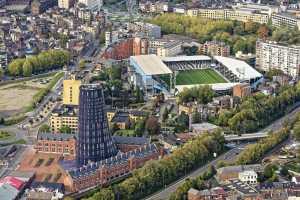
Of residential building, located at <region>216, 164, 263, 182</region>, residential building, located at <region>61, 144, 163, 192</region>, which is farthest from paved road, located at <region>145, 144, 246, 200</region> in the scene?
residential building, located at <region>61, 144, 163, 192</region>

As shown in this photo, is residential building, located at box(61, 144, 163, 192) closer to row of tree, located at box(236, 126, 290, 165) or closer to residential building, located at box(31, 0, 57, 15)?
row of tree, located at box(236, 126, 290, 165)

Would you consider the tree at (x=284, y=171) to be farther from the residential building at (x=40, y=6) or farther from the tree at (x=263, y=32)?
the residential building at (x=40, y=6)

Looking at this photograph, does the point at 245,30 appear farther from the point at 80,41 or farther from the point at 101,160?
the point at 101,160

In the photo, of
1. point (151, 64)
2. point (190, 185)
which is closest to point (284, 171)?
point (190, 185)

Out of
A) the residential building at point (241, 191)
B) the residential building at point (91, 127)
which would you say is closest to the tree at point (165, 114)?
the residential building at point (91, 127)

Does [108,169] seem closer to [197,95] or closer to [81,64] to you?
[197,95]
